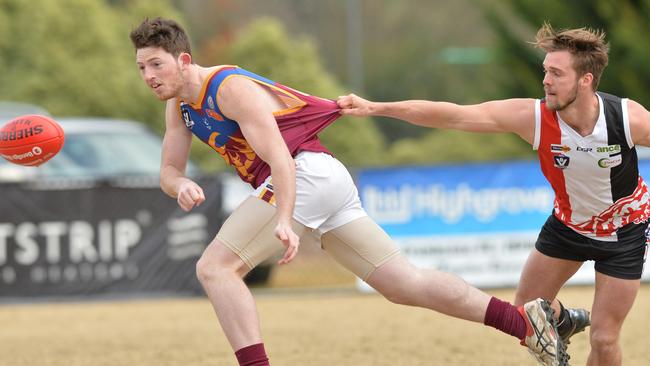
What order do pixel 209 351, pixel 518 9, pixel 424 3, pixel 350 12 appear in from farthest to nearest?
pixel 424 3
pixel 350 12
pixel 518 9
pixel 209 351

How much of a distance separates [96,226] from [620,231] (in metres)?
8.33

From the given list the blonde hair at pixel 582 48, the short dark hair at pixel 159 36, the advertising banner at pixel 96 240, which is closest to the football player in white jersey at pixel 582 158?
the blonde hair at pixel 582 48

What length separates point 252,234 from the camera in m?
6.22

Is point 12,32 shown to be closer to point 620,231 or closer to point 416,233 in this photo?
point 416,233

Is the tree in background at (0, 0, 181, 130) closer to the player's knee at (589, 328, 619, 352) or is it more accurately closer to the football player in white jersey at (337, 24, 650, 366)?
the football player in white jersey at (337, 24, 650, 366)

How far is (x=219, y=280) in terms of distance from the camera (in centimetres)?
610

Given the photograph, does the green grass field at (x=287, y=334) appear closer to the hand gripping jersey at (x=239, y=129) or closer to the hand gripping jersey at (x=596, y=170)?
the hand gripping jersey at (x=596, y=170)

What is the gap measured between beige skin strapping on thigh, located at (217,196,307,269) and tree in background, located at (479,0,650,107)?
1661 cm

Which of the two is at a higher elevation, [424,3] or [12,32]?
[424,3]

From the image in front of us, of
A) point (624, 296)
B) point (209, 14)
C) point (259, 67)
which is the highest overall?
point (209, 14)

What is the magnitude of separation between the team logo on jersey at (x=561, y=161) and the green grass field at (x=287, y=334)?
236 centimetres

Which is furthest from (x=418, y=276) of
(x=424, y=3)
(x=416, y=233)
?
(x=424, y=3)

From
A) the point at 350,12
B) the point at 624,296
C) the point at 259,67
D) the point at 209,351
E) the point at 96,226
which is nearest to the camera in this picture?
the point at 624,296

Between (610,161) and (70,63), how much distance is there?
2150cm
